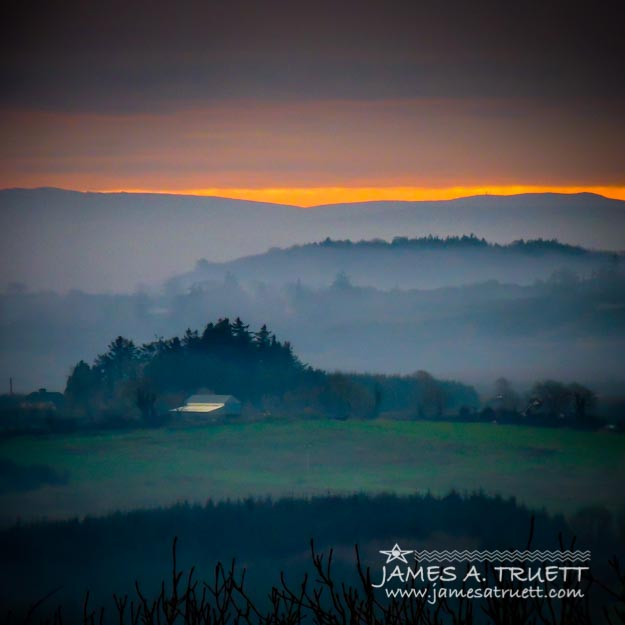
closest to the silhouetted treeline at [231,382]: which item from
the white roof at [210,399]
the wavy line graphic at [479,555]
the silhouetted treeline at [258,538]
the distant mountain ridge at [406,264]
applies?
the white roof at [210,399]

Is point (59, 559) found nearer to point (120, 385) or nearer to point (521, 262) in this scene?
point (120, 385)

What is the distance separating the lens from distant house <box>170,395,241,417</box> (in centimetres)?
602

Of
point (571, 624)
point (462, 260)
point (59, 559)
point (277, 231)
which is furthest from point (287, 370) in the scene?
point (571, 624)

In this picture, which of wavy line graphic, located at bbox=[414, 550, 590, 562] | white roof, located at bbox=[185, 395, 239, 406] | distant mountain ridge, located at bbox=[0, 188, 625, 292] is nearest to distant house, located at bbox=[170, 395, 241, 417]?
white roof, located at bbox=[185, 395, 239, 406]

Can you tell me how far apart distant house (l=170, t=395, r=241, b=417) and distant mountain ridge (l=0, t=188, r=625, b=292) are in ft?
2.76

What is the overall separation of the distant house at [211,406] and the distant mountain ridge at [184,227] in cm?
84

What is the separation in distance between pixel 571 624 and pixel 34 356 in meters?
4.77

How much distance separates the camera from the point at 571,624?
1979 millimetres

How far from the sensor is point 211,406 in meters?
6.05

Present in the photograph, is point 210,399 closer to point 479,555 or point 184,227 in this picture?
point 184,227

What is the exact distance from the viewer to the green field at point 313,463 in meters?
5.84

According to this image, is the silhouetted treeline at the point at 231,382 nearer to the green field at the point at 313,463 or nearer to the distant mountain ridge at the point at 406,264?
the green field at the point at 313,463

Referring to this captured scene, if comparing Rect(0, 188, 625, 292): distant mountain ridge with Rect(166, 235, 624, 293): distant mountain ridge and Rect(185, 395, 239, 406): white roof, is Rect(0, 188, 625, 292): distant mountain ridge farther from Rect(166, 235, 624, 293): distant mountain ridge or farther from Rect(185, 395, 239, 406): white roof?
Rect(185, 395, 239, 406): white roof

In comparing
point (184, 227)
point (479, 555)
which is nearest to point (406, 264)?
point (184, 227)
